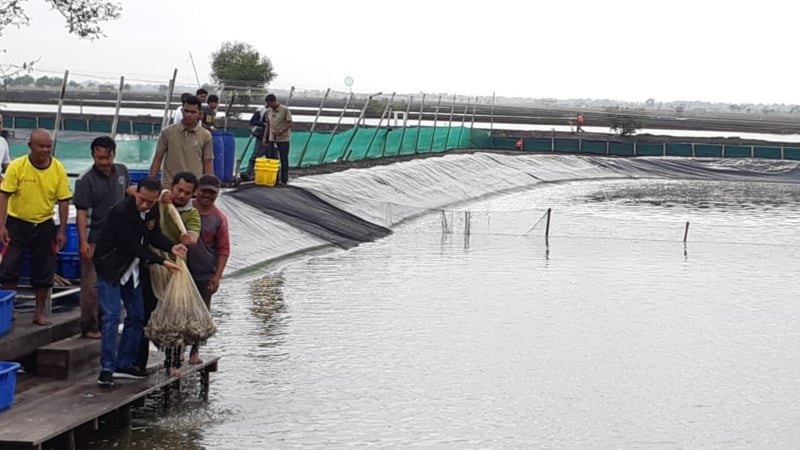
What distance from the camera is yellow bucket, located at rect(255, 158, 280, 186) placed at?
24109 mm

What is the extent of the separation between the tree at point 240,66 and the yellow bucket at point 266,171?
55517 millimetres

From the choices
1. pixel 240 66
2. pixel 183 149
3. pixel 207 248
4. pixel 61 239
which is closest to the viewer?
pixel 207 248

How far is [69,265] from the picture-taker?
11.5 metres

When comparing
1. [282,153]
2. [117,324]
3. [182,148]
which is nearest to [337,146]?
[282,153]

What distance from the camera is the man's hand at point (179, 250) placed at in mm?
9398

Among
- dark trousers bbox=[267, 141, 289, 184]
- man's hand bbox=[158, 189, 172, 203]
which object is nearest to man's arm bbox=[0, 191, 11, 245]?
man's hand bbox=[158, 189, 172, 203]

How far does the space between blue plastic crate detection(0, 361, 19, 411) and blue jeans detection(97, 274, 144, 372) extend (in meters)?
0.97

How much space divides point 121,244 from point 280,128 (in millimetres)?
15037

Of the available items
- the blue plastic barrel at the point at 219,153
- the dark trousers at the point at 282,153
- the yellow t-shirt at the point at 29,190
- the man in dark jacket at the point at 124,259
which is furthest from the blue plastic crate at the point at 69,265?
the dark trousers at the point at 282,153

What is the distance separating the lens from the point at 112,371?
9320 mm

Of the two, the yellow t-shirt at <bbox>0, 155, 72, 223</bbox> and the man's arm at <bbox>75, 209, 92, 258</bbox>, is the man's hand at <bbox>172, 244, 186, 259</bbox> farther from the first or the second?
the yellow t-shirt at <bbox>0, 155, 72, 223</bbox>

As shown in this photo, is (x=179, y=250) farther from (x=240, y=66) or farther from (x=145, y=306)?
(x=240, y=66)

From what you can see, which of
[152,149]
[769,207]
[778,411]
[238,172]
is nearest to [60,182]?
[778,411]

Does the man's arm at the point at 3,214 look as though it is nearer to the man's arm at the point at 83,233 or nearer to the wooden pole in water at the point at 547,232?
the man's arm at the point at 83,233
